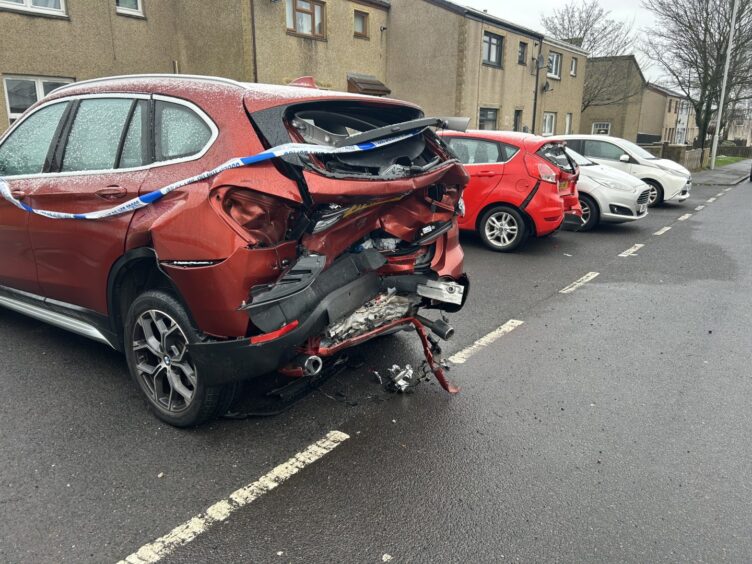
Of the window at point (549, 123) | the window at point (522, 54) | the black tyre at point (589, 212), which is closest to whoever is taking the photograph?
the black tyre at point (589, 212)

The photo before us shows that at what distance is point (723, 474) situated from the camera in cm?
300

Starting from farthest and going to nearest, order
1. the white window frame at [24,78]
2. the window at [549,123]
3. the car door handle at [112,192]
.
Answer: the window at [549,123] → the white window frame at [24,78] → the car door handle at [112,192]

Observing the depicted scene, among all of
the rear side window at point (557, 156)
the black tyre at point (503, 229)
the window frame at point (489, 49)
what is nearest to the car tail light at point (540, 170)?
the rear side window at point (557, 156)

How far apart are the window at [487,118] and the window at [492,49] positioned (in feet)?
6.43

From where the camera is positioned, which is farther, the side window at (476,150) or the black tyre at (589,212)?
the black tyre at (589,212)

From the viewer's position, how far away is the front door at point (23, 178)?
12.9ft

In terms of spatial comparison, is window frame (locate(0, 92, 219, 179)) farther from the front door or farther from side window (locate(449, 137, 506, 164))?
side window (locate(449, 137, 506, 164))

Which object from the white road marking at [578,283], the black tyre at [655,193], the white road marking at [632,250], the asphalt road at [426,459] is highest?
the black tyre at [655,193]

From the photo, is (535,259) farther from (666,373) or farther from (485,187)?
(666,373)

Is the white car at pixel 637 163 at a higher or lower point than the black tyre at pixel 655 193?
higher

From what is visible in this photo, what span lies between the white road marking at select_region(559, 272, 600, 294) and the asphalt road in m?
1.38

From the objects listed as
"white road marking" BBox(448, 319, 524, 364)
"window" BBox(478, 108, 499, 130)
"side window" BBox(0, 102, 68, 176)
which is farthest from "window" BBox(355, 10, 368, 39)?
"side window" BBox(0, 102, 68, 176)

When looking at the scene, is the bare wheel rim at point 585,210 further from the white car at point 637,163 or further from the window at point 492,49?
the window at point 492,49

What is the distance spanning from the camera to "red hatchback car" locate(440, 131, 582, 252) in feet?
26.2
